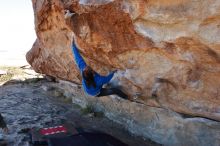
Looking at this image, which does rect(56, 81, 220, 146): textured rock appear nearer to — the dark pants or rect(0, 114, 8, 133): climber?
the dark pants

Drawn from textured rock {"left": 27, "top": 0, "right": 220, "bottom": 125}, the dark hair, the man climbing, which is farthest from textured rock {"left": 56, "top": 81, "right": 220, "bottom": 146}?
the dark hair

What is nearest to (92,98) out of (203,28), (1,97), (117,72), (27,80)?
(117,72)

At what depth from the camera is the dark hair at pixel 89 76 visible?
564 cm

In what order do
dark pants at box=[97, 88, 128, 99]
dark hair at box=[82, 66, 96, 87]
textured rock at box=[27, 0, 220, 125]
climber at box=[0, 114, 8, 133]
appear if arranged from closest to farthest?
textured rock at box=[27, 0, 220, 125], dark hair at box=[82, 66, 96, 87], dark pants at box=[97, 88, 128, 99], climber at box=[0, 114, 8, 133]

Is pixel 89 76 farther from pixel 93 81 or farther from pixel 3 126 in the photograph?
pixel 3 126

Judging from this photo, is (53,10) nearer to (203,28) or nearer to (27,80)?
(203,28)

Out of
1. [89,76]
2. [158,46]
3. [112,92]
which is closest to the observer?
[158,46]

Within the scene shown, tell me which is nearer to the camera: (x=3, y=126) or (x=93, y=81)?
(x=93, y=81)

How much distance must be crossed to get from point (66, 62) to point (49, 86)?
283 cm

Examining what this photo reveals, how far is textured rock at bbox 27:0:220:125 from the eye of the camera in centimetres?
415

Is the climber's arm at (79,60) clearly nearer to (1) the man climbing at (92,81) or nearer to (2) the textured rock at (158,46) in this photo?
(1) the man climbing at (92,81)

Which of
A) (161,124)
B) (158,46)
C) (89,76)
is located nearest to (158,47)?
(158,46)

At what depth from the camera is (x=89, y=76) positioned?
570cm

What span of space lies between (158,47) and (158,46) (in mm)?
37
